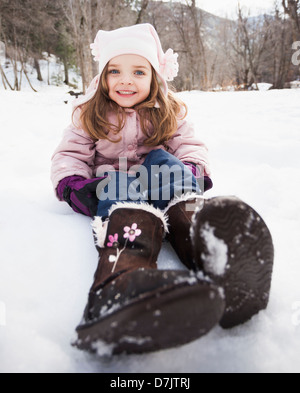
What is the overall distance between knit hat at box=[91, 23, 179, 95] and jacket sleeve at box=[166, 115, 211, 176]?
8.1 inches

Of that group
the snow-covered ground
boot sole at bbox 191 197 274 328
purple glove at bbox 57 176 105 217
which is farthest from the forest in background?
boot sole at bbox 191 197 274 328

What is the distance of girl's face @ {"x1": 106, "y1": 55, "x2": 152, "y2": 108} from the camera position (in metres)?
1.20

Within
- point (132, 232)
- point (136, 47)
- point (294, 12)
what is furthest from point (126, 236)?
point (294, 12)

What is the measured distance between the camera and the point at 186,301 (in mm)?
464

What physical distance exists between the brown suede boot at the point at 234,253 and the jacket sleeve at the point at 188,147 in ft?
2.13

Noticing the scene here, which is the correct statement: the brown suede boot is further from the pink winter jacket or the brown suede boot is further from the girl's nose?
the girl's nose

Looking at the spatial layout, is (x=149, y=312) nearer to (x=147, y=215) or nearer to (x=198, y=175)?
(x=147, y=215)

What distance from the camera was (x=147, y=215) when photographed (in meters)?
0.81

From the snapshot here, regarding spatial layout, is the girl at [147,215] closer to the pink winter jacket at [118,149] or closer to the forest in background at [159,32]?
the pink winter jacket at [118,149]

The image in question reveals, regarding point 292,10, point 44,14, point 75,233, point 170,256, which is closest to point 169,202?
point 170,256

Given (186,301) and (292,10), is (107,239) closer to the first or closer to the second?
(186,301)

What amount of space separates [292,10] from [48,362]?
34.9ft

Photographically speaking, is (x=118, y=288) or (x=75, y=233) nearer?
(x=118, y=288)

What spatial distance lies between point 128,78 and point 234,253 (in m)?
0.93
